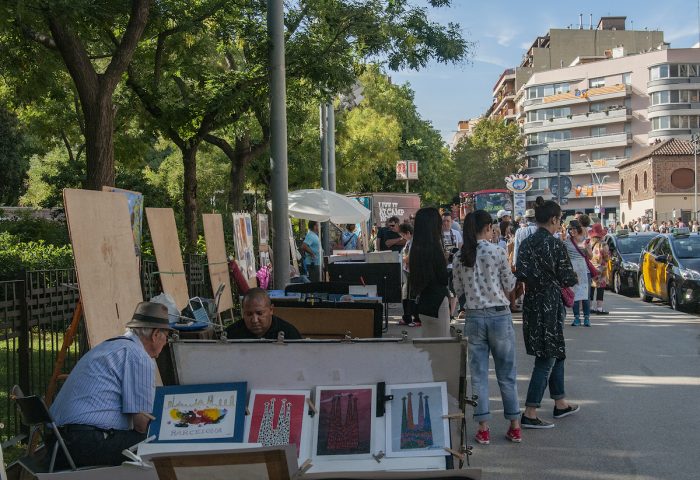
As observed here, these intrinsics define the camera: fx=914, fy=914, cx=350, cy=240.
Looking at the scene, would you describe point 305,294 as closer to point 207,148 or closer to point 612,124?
point 207,148

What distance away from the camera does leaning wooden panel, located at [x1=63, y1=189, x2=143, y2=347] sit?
6.72m

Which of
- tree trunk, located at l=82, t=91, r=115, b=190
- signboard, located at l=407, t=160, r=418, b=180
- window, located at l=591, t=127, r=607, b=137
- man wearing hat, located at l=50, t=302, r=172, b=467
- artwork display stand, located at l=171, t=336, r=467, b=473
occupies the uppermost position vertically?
window, located at l=591, t=127, r=607, b=137

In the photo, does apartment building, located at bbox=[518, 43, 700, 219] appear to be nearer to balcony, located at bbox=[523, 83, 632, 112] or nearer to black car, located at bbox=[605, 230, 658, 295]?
balcony, located at bbox=[523, 83, 632, 112]

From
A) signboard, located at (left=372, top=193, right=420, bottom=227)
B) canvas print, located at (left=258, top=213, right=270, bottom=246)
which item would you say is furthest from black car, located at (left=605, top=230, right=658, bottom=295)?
signboard, located at (left=372, top=193, right=420, bottom=227)

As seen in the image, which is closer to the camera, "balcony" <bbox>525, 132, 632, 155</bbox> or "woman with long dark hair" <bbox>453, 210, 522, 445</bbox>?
"woman with long dark hair" <bbox>453, 210, 522, 445</bbox>

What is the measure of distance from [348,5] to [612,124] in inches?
3770

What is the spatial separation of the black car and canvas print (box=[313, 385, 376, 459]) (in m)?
20.6

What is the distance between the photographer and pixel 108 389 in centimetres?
521

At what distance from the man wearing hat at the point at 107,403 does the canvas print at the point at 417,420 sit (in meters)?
1.56

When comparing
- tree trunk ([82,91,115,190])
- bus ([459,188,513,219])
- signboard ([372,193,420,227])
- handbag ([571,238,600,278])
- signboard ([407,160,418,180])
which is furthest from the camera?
bus ([459,188,513,219])

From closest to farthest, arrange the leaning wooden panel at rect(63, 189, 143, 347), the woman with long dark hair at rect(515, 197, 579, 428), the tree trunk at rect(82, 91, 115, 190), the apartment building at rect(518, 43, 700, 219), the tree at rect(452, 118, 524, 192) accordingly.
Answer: the leaning wooden panel at rect(63, 189, 143, 347), the woman with long dark hair at rect(515, 197, 579, 428), the tree trunk at rect(82, 91, 115, 190), the apartment building at rect(518, 43, 700, 219), the tree at rect(452, 118, 524, 192)

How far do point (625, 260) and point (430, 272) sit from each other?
17308 mm

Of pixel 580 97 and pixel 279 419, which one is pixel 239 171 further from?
pixel 580 97

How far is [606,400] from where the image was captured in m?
9.46
